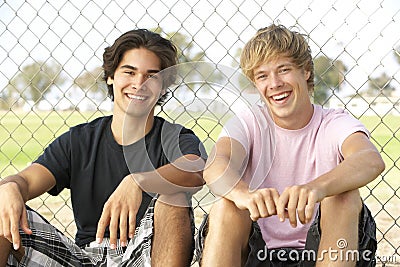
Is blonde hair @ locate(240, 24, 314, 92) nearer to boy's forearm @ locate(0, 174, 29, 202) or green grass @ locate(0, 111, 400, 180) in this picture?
green grass @ locate(0, 111, 400, 180)

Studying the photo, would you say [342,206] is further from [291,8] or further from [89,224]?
[291,8]

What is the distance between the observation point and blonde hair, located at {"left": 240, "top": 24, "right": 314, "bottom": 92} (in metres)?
2.25

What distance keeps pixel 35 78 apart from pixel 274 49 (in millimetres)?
7312

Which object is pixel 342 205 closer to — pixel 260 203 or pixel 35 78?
pixel 260 203

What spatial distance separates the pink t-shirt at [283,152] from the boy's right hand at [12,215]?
2.19 feet

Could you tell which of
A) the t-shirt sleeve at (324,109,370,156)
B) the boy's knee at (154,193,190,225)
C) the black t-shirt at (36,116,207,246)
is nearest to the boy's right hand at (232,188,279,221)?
the boy's knee at (154,193,190,225)

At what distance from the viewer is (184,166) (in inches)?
84.8

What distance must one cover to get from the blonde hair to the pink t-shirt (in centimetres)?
15

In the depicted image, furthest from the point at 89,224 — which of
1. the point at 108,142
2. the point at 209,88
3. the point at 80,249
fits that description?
the point at 209,88

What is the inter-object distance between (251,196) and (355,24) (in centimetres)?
171

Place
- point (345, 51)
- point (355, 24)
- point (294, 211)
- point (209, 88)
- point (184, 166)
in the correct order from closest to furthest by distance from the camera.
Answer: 1. point (294, 211)
2. point (184, 166)
3. point (209, 88)
4. point (345, 51)
5. point (355, 24)

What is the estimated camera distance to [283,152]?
2.23 metres

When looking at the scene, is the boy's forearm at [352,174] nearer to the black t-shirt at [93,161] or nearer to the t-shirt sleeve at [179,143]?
the t-shirt sleeve at [179,143]

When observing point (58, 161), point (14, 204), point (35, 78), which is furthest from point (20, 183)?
point (35, 78)
